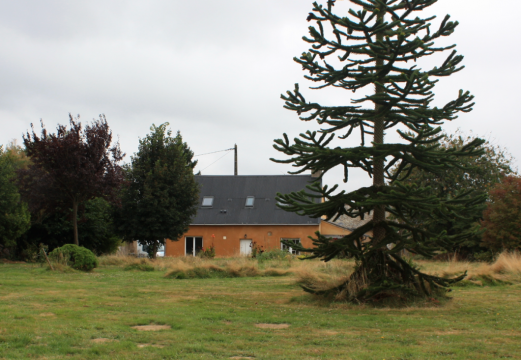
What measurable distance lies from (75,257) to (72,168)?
4.29 m

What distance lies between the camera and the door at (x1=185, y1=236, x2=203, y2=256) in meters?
35.4

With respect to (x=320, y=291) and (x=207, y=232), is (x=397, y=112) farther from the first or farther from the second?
(x=207, y=232)

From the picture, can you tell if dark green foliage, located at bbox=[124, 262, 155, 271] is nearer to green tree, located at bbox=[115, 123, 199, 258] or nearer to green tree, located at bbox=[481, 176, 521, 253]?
green tree, located at bbox=[115, 123, 199, 258]

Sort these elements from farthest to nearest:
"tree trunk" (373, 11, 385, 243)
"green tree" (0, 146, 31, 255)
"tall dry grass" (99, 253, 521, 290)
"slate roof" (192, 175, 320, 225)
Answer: "slate roof" (192, 175, 320, 225) < "green tree" (0, 146, 31, 255) < "tall dry grass" (99, 253, 521, 290) < "tree trunk" (373, 11, 385, 243)

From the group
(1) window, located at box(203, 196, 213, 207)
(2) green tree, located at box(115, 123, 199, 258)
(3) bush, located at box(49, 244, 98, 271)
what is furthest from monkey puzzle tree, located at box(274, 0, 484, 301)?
(1) window, located at box(203, 196, 213, 207)

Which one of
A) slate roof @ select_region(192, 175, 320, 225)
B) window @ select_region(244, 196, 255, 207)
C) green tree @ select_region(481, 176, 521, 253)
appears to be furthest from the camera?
window @ select_region(244, 196, 255, 207)

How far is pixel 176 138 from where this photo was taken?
2695 cm

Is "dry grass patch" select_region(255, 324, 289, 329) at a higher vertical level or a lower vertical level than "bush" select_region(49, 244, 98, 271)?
lower

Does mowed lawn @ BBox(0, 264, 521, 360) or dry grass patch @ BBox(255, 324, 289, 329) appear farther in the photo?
dry grass patch @ BBox(255, 324, 289, 329)

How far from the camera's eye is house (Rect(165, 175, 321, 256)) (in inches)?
1346

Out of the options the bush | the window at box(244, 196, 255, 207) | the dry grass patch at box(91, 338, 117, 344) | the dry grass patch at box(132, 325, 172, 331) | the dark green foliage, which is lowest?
the dark green foliage

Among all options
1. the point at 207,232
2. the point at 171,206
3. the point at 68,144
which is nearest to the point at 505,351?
the point at 68,144

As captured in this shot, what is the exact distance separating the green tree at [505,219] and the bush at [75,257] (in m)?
15.7

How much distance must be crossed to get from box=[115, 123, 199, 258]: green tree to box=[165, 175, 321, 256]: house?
8.57 metres
